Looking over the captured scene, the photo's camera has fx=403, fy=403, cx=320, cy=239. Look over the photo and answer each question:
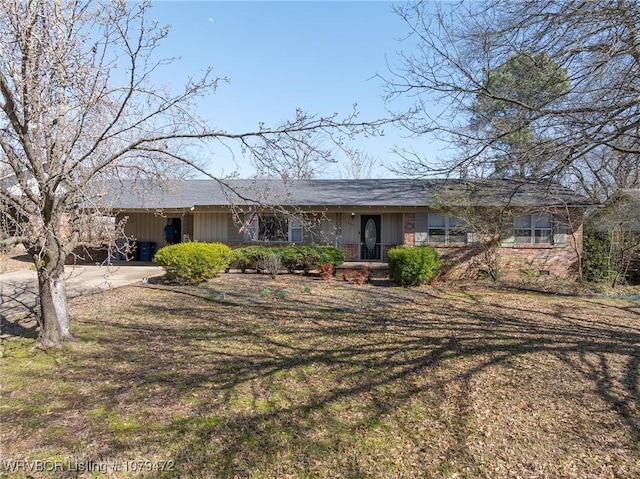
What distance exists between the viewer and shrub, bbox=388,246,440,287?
12875 mm

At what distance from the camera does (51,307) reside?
247 inches

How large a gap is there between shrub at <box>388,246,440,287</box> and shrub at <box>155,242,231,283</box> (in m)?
5.86

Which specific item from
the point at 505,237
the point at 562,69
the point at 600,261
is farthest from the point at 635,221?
the point at 562,69

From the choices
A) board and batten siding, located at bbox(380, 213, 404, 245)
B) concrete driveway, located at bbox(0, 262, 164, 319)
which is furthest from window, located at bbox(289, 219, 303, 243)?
concrete driveway, located at bbox(0, 262, 164, 319)

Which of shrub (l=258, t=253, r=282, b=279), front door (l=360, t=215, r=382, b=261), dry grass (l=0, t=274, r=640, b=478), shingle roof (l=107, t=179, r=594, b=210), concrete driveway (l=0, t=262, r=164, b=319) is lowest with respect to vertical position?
dry grass (l=0, t=274, r=640, b=478)

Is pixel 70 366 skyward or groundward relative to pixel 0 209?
groundward

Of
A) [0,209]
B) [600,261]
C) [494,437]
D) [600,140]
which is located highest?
[600,140]

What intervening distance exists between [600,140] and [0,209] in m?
8.12

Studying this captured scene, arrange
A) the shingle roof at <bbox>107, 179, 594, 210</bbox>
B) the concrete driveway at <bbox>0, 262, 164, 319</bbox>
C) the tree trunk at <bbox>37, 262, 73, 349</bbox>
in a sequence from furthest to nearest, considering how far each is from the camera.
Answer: the shingle roof at <bbox>107, 179, 594, 210</bbox> < the concrete driveway at <bbox>0, 262, 164, 319</bbox> < the tree trunk at <bbox>37, 262, 73, 349</bbox>

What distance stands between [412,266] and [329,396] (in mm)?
8705

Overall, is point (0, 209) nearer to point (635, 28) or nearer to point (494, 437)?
point (494, 437)

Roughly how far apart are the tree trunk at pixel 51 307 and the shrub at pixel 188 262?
222 inches

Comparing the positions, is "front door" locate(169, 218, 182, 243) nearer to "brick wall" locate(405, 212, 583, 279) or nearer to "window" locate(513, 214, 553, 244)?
"brick wall" locate(405, 212, 583, 279)

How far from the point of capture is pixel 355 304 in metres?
10.1
